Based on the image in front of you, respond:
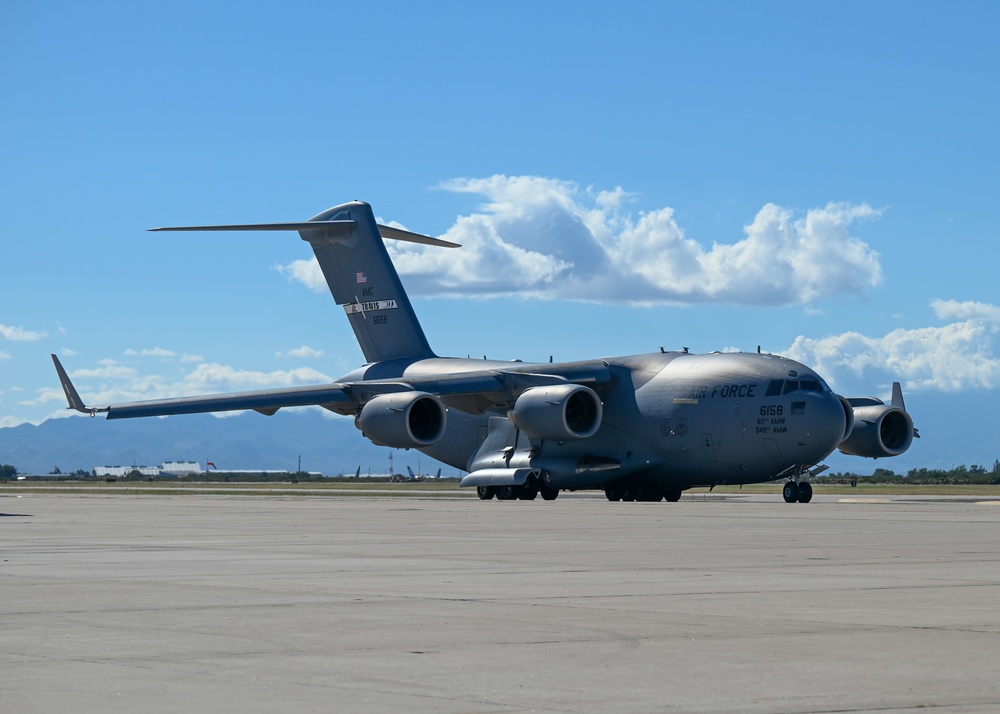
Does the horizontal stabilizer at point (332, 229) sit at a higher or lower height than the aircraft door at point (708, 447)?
higher

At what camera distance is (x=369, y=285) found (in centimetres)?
4766

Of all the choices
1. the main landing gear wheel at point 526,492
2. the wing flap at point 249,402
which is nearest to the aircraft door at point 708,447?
the main landing gear wheel at point 526,492

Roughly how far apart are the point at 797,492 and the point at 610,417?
5847 millimetres

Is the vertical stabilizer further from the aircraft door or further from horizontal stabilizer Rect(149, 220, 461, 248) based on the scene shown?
the aircraft door

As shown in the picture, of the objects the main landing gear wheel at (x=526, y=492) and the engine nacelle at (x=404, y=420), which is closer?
the engine nacelle at (x=404, y=420)

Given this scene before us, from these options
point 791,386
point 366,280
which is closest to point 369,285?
point 366,280

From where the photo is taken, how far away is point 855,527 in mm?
21922

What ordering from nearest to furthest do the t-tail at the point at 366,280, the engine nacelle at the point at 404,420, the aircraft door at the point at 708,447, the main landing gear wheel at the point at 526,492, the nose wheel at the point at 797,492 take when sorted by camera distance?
1. the nose wheel at the point at 797,492
2. the aircraft door at the point at 708,447
3. the engine nacelle at the point at 404,420
4. the main landing gear wheel at the point at 526,492
5. the t-tail at the point at 366,280

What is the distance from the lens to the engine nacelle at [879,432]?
3916 centimetres

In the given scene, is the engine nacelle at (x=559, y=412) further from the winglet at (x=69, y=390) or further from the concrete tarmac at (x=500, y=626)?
the concrete tarmac at (x=500, y=626)

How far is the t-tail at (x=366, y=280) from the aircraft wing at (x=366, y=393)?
405 cm

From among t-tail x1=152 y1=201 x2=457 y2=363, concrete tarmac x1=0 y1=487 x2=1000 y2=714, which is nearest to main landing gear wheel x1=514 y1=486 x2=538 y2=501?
t-tail x1=152 y1=201 x2=457 y2=363

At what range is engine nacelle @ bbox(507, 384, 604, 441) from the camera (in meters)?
37.2

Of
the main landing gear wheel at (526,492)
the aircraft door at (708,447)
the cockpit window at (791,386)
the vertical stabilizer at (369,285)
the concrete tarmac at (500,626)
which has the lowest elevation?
the concrete tarmac at (500,626)
